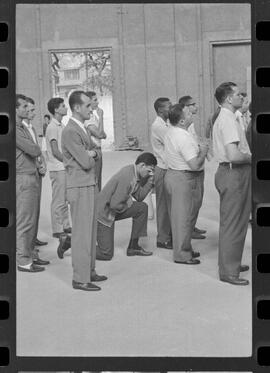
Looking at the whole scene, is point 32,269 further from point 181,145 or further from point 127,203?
point 181,145

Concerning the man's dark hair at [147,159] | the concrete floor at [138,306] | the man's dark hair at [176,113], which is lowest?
the concrete floor at [138,306]

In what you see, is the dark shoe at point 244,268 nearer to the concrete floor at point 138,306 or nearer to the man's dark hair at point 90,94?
the concrete floor at point 138,306

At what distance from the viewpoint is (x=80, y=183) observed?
10.7ft

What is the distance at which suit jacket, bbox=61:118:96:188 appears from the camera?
3.22 metres

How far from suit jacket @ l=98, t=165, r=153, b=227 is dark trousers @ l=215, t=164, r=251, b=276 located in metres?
0.34

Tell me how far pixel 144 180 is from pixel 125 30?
626mm

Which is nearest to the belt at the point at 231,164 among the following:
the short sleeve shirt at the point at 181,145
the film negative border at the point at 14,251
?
the short sleeve shirt at the point at 181,145

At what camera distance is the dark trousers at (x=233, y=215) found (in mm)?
3016

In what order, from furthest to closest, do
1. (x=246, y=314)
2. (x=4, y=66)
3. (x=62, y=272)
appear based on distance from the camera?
(x=62, y=272) < (x=246, y=314) < (x=4, y=66)

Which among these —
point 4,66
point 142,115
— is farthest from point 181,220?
point 4,66

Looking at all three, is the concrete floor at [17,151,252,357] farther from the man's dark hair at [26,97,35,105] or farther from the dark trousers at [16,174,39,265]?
the man's dark hair at [26,97,35,105]

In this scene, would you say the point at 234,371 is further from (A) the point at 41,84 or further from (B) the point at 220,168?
(A) the point at 41,84

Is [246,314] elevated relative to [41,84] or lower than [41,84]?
lower

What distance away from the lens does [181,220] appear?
3180mm
